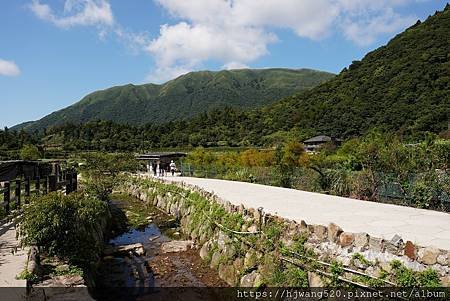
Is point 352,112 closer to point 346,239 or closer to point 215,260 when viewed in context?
point 215,260

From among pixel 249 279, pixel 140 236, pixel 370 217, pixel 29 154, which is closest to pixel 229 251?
pixel 249 279

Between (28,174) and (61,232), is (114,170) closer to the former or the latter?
(28,174)

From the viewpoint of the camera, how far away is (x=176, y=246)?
488 inches

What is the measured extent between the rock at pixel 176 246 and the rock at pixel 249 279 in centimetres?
444

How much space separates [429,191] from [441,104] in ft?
151

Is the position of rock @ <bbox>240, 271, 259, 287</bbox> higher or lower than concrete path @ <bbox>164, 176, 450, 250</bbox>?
lower

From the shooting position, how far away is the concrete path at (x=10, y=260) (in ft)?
19.3

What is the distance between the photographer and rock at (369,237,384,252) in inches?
206

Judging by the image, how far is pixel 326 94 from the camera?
80500mm

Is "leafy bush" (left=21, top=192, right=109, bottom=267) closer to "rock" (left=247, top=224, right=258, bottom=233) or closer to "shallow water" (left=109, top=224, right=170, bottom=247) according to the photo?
"rock" (left=247, top=224, right=258, bottom=233)

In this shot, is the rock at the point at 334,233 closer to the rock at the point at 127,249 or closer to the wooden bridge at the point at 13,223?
the wooden bridge at the point at 13,223

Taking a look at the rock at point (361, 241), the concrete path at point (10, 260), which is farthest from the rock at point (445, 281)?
the concrete path at point (10, 260)

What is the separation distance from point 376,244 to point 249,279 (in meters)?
3.30

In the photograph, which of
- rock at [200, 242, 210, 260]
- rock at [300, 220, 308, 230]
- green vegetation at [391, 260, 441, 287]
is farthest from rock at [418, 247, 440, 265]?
rock at [200, 242, 210, 260]
